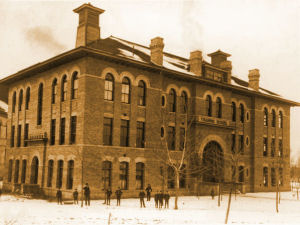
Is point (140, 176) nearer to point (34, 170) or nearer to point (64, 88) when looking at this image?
point (64, 88)

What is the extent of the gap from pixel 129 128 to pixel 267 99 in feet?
75.1

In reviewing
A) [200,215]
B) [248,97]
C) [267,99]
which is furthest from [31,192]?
[267,99]

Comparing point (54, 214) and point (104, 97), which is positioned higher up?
point (104, 97)

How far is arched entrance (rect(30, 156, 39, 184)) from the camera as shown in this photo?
3712 cm

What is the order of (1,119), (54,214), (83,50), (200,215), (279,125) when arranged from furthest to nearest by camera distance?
(1,119) < (279,125) < (83,50) < (200,215) < (54,214)

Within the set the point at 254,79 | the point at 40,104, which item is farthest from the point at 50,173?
the point at 254,79

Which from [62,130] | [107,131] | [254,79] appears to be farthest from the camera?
[254,79]

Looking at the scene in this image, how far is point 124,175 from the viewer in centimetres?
3362

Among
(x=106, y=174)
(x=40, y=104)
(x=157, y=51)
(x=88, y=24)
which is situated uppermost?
(x=88, y=24)

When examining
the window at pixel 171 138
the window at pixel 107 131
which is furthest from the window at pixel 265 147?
the window at pixel 107 131

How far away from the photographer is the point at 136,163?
113 ft

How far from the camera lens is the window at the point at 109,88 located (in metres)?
33.2

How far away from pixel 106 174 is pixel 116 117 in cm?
496

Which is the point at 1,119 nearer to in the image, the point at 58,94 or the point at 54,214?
the point at 58,94
